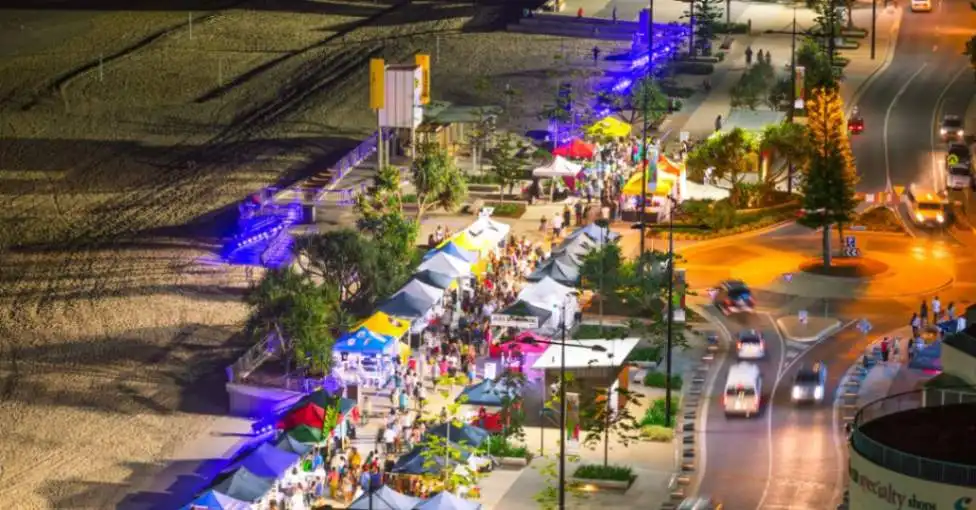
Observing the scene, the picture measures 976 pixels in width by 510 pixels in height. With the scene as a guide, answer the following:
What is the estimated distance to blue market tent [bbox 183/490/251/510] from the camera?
63375 mm

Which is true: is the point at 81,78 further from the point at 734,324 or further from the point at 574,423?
the point at 574,423

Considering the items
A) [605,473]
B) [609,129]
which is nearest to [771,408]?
[605,473]

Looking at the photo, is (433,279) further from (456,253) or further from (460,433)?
(460,433)

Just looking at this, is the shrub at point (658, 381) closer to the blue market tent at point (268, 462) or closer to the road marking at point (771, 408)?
the road marking at point (771, 408)

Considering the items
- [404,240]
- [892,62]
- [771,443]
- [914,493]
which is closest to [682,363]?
[771,443]

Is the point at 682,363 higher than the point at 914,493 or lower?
lower

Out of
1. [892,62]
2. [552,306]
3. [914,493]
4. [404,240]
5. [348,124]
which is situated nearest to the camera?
[914,493]

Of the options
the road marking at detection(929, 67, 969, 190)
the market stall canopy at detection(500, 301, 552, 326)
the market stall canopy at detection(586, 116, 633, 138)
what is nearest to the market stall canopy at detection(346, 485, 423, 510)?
the market stall canopy at detection(500, 301, 552, 326)

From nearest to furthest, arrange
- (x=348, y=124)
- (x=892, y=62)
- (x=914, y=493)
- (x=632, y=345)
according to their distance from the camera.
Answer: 1. (x=914, y=493)
2. (x=632, y=345)
3. (x=348, y=124)
4. (x=892, y=62)

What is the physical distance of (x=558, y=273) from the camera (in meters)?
86.6

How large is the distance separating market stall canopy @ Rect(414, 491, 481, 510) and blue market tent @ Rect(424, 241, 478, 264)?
28287 mm

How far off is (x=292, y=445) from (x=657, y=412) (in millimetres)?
11754

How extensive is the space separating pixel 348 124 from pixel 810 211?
38030mm

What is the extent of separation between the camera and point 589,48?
466 feet
